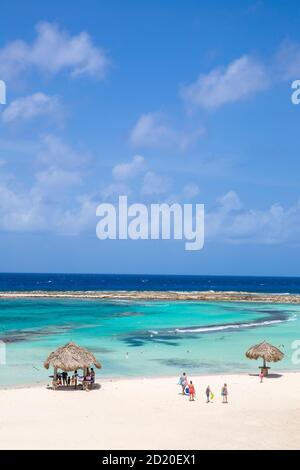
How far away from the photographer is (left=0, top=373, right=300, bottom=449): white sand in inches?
583

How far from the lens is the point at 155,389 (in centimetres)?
2189

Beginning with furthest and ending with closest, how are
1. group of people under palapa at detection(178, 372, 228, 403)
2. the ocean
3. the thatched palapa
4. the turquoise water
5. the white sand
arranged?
the turquoise water → the ocean → the thatched palapa → group of people under palapa at detection(178, 372, 228, 403) → the white sand

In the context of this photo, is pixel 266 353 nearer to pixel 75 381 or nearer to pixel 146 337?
pixel 75 381

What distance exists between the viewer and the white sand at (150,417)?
583 inches

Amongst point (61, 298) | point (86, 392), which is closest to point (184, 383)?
point (86, 392)

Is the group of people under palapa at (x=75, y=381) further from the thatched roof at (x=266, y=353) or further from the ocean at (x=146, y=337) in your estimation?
the thatched roof at (x=266, y=353)

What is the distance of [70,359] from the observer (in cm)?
2197

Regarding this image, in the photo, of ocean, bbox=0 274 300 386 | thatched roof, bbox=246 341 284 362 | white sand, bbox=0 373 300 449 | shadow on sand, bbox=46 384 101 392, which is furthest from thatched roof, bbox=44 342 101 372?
thatched roof, bbox=246 341 284 362

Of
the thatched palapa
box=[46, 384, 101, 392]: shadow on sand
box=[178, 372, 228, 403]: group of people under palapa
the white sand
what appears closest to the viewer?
the white sand

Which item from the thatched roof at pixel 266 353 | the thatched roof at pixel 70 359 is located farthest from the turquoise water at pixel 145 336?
the thatched roof at pixel 70 359

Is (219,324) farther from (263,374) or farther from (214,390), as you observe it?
(214,390)

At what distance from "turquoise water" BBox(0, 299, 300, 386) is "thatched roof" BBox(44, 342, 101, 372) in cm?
266

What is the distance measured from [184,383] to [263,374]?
16.8ft

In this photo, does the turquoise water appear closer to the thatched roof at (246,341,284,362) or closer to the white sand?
the thatched roof at (246,341,284,362)
